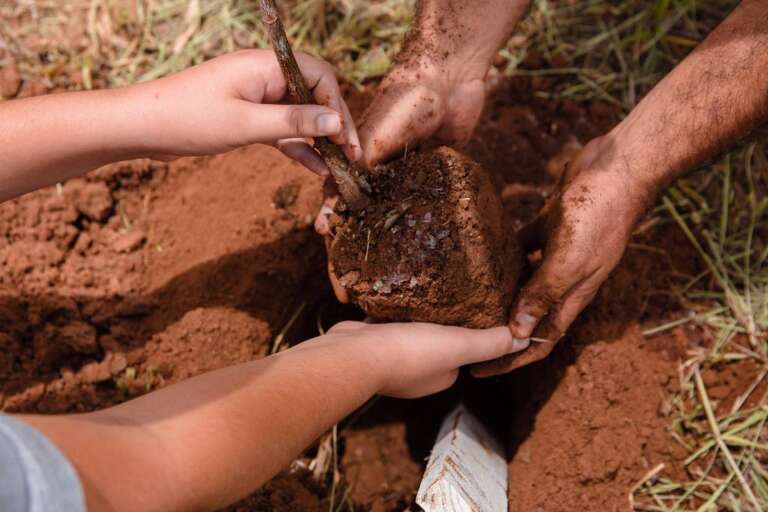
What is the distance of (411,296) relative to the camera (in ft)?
4.91

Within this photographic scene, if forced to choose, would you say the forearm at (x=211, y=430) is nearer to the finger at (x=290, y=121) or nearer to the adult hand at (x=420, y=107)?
the finger at (x=290, y=121)

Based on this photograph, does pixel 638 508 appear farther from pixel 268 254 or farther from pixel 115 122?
pixel 115 122

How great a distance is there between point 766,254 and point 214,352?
5.87ft

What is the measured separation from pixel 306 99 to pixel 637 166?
3.00 feet

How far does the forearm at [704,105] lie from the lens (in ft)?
5.02

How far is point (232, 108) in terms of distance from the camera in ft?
4.63

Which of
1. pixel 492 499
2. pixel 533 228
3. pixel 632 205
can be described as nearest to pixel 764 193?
pixel 632 205

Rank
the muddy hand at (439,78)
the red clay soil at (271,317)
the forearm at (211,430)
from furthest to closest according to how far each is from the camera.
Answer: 1. the red clay soil at (271,317)
2. the muddy hand at (439,78)
3. the forearm at (211,430)

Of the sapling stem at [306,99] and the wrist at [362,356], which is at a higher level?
the sapling stem at [306,99]

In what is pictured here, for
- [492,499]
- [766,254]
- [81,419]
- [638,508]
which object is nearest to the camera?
[81,419]

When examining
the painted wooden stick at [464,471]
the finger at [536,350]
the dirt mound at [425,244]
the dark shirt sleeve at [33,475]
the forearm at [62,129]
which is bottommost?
the painted wooden stick at [464,471]

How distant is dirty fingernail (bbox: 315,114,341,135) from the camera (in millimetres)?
1331

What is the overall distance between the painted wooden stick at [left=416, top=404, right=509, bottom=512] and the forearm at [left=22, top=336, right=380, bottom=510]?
1.00 ft

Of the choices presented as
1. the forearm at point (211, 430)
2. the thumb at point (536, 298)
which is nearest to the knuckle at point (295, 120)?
the forearm at point (211, 430)
